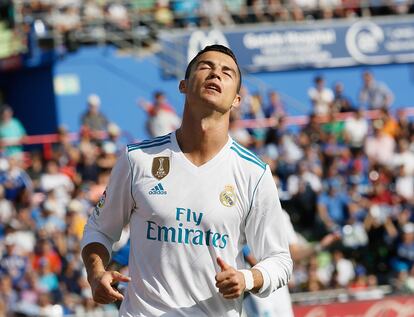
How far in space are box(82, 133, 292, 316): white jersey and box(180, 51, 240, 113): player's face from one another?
0.90ft

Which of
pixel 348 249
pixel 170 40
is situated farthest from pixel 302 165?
pixel 170 40

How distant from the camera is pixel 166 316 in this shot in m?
5.26

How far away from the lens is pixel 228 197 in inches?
209

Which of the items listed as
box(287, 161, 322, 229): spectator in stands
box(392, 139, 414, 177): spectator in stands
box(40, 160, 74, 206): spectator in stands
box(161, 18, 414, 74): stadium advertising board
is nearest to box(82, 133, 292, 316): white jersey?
box(40, 160, 74, 206): spectator in stands

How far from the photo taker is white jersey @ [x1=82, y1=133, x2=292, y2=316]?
5.27 meters

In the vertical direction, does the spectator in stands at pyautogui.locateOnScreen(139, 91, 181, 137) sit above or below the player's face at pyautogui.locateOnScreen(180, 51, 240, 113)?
below

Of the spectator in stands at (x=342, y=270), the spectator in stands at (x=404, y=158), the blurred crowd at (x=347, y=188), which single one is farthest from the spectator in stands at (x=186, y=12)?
the spectator in stands at (x=342, y=270)

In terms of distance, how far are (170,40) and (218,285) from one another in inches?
637

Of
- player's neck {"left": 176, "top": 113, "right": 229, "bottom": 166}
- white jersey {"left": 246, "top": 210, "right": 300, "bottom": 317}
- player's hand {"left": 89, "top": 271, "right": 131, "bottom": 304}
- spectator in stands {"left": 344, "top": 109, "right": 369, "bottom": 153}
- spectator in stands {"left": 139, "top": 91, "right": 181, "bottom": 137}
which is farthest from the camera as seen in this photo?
spectator in stands {"left": 344, "top": 109, "right": 369, "bottom": 153}

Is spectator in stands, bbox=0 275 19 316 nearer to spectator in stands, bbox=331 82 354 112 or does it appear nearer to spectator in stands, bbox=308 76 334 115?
spectator in stands, bbox=308 76 334 115

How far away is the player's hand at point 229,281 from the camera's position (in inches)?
191

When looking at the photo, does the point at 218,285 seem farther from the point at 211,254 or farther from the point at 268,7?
the point at 268,7

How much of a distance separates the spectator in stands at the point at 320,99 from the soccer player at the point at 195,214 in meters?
14.4

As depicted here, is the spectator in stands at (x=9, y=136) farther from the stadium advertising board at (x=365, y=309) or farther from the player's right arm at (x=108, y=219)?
the player's right arm at (x=108, y=219)
